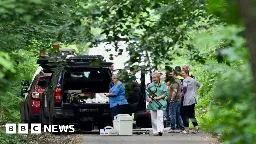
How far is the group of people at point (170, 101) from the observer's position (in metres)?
19.5

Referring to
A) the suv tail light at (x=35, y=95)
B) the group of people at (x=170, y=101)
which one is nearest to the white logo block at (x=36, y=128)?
the suv tail light at (x=35, y=95)

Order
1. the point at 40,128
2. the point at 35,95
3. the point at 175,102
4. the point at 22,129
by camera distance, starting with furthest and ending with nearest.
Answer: the point at 35,95, the point at 40,128, the point at 175,102, the point at 22,129

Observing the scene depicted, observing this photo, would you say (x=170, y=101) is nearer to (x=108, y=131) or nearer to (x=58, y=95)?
(x=108, y=131)

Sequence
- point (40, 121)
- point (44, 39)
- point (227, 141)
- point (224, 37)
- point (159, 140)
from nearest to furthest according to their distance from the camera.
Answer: point (227, 141)
point (224, 37)
point (44, 39)
point (159, 140)
point (40, 121)

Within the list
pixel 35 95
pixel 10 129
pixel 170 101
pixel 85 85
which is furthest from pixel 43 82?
pixel 10 129

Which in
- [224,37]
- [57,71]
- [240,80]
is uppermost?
[57,71]

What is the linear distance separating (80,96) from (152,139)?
2.73 meters

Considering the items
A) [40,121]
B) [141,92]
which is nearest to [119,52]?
[141,92]

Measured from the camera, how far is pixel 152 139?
19.4 m

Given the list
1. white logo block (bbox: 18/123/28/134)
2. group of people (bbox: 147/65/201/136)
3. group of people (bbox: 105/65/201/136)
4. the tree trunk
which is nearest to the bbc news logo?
white logo block (bbox: 18/123/28/134)

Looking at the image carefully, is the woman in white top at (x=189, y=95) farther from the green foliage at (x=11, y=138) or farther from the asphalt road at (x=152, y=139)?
the green foliage at (x=11, y=138)

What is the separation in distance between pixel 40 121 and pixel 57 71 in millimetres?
3193

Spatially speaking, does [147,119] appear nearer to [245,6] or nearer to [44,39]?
[44,39]

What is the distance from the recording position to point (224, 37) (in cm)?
474
